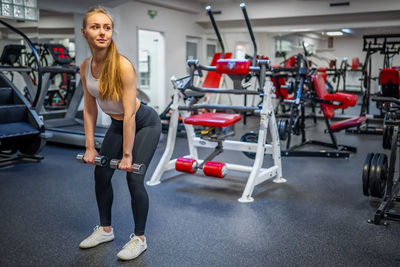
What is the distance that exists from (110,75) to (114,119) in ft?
1.12

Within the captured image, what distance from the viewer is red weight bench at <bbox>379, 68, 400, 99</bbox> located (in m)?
5.93

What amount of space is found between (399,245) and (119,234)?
1.86 meters

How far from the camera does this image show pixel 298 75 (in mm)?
4969

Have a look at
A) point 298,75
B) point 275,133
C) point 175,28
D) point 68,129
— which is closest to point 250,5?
point 175,28

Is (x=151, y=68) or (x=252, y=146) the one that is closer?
(x=252, y=146)

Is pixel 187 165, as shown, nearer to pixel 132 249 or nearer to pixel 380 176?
pixel 132 249

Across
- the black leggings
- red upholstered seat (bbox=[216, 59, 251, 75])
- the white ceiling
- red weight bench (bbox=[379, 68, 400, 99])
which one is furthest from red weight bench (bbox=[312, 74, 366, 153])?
the black leggings

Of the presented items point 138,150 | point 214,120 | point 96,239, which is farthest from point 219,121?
point 96,239

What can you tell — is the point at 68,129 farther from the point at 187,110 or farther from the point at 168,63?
the point at 168,63

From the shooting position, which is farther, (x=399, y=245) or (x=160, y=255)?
(x=399, y=245)

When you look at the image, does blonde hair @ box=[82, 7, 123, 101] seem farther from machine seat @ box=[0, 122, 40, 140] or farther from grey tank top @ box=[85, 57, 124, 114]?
machine seat @ box=[0, 122, 40, 140]

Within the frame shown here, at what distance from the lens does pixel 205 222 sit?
2.90 metres

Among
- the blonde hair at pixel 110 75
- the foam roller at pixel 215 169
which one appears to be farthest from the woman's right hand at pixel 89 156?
the foam roller at pixel 215 169

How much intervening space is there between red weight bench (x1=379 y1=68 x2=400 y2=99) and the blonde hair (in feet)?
17.1
